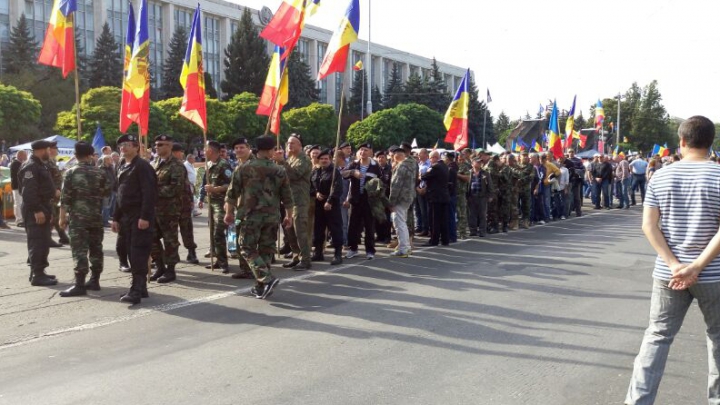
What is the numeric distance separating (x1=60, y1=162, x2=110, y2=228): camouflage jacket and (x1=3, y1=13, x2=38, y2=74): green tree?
182 feet

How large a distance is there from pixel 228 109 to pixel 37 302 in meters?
43.6

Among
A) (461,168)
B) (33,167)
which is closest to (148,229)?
(33,167)

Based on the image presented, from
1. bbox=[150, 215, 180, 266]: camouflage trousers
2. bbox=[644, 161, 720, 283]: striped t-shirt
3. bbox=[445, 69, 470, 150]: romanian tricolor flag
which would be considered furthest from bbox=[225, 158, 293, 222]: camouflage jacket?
bbox=[445, 69, 470, 150]: romanian tricolor flag

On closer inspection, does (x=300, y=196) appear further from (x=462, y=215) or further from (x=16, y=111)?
(x=16, y=111)

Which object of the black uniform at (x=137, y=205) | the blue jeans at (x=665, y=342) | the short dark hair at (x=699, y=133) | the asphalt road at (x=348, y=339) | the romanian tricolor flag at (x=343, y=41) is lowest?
the asphalt road at (x=348, y=339)

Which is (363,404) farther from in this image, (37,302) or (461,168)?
(461,168)

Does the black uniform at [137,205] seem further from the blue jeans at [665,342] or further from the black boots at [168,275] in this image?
the blue jeans at [665,342]

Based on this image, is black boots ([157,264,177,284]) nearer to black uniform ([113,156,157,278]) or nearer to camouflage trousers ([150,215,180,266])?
camouflage trousers ([150,215,180,266])

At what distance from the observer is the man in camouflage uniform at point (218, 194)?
951cm

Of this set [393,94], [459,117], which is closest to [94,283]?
[459,117]

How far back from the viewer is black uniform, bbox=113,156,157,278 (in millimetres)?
7508

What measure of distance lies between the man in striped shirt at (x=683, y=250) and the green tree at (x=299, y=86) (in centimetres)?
6756

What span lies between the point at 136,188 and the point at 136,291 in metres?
1.22

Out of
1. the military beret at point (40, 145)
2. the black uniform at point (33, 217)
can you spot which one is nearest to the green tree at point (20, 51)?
the military beret at point (40, 145)
